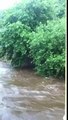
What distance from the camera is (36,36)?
8.58m

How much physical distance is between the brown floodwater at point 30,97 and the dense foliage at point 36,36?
521 mm

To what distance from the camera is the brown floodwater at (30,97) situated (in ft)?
16.8

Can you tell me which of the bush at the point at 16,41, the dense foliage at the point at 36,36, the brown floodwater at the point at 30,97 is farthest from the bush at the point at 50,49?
the bush at the point at 16,41

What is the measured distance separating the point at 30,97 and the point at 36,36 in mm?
2936

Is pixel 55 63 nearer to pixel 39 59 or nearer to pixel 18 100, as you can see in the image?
pixel 39 59

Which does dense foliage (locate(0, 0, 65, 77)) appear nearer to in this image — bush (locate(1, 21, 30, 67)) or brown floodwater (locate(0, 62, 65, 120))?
bush (locate(1, 21, 30, 67))

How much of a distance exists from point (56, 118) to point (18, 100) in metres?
1.31

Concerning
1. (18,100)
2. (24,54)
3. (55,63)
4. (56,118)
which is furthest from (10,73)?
(56,118)

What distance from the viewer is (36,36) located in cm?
858

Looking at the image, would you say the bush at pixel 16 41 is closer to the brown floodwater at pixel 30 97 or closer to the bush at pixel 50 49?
the bush at pixel 50 49

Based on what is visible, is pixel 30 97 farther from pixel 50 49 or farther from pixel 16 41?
pixel 16 41

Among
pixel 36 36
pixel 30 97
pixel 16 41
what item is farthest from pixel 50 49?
pixel 30 97

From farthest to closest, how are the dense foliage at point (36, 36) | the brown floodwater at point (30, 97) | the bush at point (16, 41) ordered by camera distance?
1. the bush at point (16, 41)
2. the dense foliage at point (36, 36)
3. the brown floodwater at point (30, 97)

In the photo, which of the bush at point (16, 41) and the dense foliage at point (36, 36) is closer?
the dense foliage at point (36, 36)
